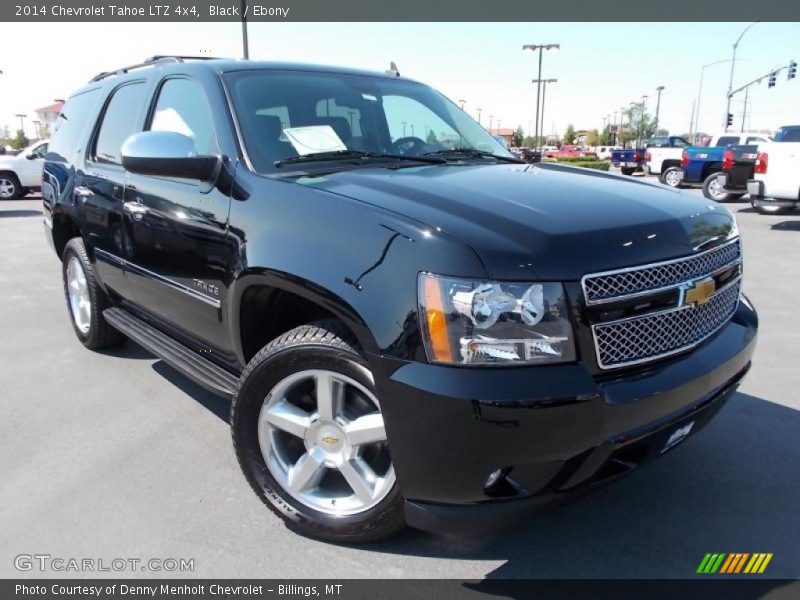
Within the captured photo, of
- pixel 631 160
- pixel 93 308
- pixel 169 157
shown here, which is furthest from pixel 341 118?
pixel 631 160

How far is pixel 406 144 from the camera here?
3.29 metres

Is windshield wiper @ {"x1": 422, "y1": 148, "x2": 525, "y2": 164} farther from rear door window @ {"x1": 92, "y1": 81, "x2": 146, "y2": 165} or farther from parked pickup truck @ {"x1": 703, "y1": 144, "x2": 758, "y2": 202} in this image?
parked pickup truck @ {"x1": 703, "y1": 144, "x2": 758, "y2": 202}

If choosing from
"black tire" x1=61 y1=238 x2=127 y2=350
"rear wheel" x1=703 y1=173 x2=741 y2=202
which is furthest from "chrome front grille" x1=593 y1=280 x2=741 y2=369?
"rear wheel" x1=703 y1=173 x2=741 y2=202

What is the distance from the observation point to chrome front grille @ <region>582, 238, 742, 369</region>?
1.92 meters

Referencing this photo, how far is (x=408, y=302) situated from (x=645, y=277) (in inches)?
31.4

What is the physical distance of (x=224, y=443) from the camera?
3225mm

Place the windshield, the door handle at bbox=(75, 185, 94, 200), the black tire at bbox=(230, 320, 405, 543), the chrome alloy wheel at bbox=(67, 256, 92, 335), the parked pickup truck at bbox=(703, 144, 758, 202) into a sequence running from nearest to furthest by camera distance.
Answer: the black tire at bbox=(230, 320, 405, 543), the windshield, the door handle at bbox=(75, 185, 94, 200), the chrome alloy wheel at bbox=(67, 256, 92, 335), the parked pickup truck at bbox=(703, 144, 758, 202)

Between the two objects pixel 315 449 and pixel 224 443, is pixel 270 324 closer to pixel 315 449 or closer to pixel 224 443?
pixel 315 449

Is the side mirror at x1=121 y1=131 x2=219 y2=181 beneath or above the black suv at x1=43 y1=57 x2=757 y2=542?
above

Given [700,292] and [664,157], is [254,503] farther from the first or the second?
[664,157]

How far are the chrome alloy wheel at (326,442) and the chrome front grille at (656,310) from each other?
0.80 m

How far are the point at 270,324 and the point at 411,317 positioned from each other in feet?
3.41

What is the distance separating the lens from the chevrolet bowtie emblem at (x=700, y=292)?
2.16 metres

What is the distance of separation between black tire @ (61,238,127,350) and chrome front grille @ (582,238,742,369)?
359 centimetres
